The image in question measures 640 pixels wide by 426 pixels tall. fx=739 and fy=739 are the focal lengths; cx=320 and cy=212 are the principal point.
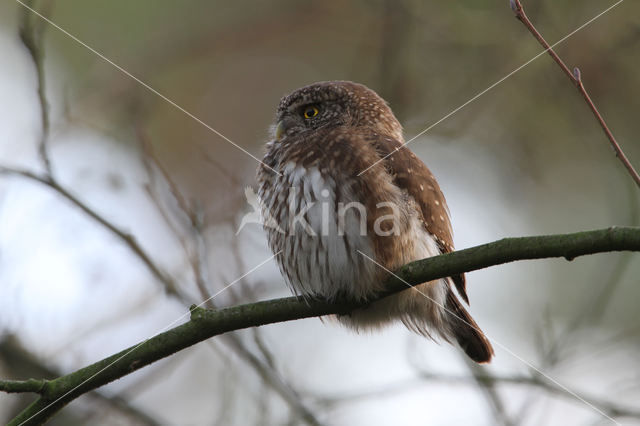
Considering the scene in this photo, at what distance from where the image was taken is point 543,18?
6.26m

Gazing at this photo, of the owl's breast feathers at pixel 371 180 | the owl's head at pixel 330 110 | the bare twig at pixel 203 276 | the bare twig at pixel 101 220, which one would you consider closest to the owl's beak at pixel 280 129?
the owl's head at pixel 330 110

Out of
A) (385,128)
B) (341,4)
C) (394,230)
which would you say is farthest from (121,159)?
(341,4)

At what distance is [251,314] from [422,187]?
1349 mm

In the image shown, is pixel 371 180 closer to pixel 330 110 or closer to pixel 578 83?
pixel 330 110

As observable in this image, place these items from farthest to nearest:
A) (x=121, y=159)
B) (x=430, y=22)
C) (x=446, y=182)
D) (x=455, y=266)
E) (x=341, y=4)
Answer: (x=446, y=182) < (x=341, y=4) < (x=430, y=22) < (x=121, y=159) < (x=455, y=266)

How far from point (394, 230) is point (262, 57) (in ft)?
19.8

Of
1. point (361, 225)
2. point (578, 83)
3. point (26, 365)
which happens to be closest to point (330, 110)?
point (361, 225)

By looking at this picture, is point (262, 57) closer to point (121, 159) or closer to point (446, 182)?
point (446, 182)

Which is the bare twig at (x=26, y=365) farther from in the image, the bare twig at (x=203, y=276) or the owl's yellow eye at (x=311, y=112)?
the owl's yellow eye at (x=311, y=112)

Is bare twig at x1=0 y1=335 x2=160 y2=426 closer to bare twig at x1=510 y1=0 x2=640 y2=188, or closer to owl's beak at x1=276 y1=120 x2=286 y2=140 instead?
owl's beak at x1=276 y1=120 x2=286 y2=140

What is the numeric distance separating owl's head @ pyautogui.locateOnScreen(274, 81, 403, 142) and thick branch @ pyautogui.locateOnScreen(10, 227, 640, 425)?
1573 mm

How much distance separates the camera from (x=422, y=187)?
4223mm

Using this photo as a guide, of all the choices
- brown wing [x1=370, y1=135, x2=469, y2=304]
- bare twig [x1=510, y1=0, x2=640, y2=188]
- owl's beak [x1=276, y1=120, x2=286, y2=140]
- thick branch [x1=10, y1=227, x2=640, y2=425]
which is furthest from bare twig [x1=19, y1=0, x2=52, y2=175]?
bare twig [x1=510, y1=0, x2=640, y2=188]

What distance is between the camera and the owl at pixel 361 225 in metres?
3.90
